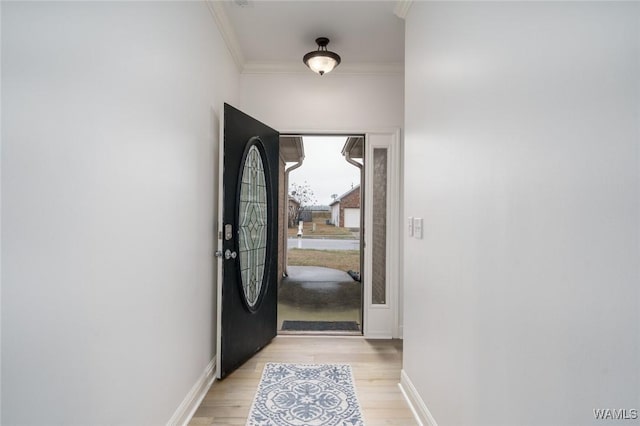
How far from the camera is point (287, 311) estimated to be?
439cm

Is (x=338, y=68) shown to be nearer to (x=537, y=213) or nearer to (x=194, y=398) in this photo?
(x=537, y=213)

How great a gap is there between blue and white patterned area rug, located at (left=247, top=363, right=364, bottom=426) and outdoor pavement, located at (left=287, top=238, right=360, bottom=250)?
6686 millimetres

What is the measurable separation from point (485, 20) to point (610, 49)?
0.63 meters

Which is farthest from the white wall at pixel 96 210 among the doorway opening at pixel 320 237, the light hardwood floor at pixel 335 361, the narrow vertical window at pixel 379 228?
the doorway opening at pixel 320 237

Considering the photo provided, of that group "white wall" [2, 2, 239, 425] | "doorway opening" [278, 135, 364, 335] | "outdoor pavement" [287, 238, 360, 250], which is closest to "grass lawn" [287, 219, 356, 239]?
"doorway opening" [278, 135, 364, 335]

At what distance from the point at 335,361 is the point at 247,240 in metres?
1.25

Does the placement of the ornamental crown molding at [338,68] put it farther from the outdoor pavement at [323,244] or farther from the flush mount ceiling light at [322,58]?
the outdoor pavement at [323,244]

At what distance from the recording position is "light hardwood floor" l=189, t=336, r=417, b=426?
200 cm

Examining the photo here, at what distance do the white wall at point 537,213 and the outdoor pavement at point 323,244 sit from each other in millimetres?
7747

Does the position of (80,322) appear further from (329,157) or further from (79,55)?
(329,157)

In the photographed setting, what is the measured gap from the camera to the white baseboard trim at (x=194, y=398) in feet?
5.94

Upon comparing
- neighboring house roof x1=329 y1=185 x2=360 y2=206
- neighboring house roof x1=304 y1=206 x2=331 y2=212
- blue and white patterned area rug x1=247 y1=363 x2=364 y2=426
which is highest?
neighboring house roof x1=329 y1=185 x2=360 y2=206

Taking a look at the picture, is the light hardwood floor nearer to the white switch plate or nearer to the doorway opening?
the doorway opening

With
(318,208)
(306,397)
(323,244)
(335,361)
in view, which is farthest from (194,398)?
(323,244)
